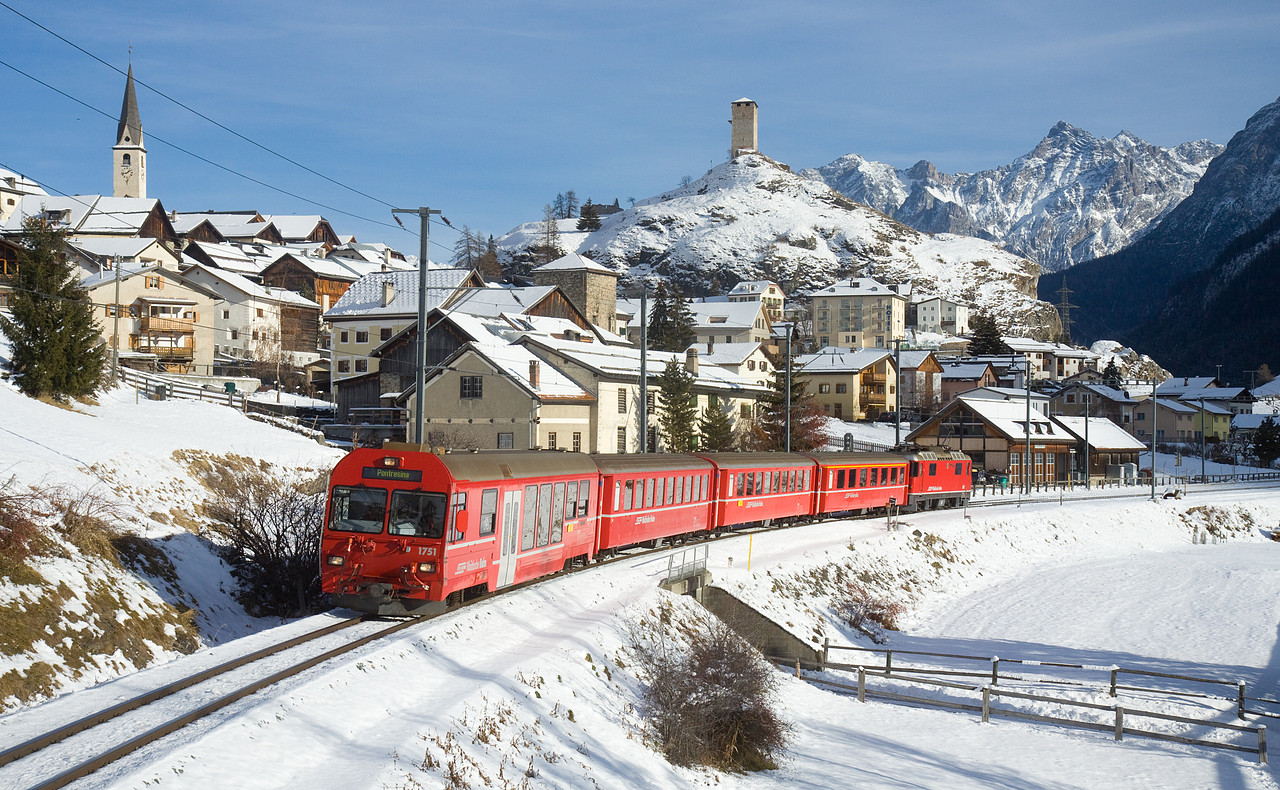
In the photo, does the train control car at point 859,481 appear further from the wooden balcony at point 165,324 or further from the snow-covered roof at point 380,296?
the wooden balcony at point 165,324

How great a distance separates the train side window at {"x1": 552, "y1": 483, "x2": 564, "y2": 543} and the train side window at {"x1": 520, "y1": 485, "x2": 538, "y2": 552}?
1070 mm

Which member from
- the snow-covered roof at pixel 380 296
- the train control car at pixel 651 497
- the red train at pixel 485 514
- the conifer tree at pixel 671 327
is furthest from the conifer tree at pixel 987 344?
the red train at pixel 485 514

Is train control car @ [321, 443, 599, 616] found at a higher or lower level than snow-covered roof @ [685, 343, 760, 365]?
lower

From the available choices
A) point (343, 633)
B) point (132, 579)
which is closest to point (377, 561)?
point (343, 633)

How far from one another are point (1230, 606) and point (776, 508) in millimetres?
18924

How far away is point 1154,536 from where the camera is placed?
58.8 meters

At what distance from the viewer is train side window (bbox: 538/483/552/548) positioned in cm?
2100

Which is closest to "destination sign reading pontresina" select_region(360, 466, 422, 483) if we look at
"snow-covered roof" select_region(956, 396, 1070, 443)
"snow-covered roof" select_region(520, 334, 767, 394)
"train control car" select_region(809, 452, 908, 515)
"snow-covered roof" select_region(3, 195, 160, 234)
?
"train control car" select_region(809, 452, 908, 515)

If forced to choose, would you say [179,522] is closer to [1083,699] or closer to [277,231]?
[1083,699]

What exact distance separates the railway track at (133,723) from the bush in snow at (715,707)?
4.70m

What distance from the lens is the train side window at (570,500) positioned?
886 inches

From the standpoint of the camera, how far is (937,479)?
5028cm

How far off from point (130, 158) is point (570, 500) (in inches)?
5325

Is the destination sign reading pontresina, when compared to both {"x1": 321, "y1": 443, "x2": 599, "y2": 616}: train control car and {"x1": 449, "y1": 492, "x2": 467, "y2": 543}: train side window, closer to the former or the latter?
{"x1": 321, "y1": 443, "x2": 599, "y2": 616}: train control car
